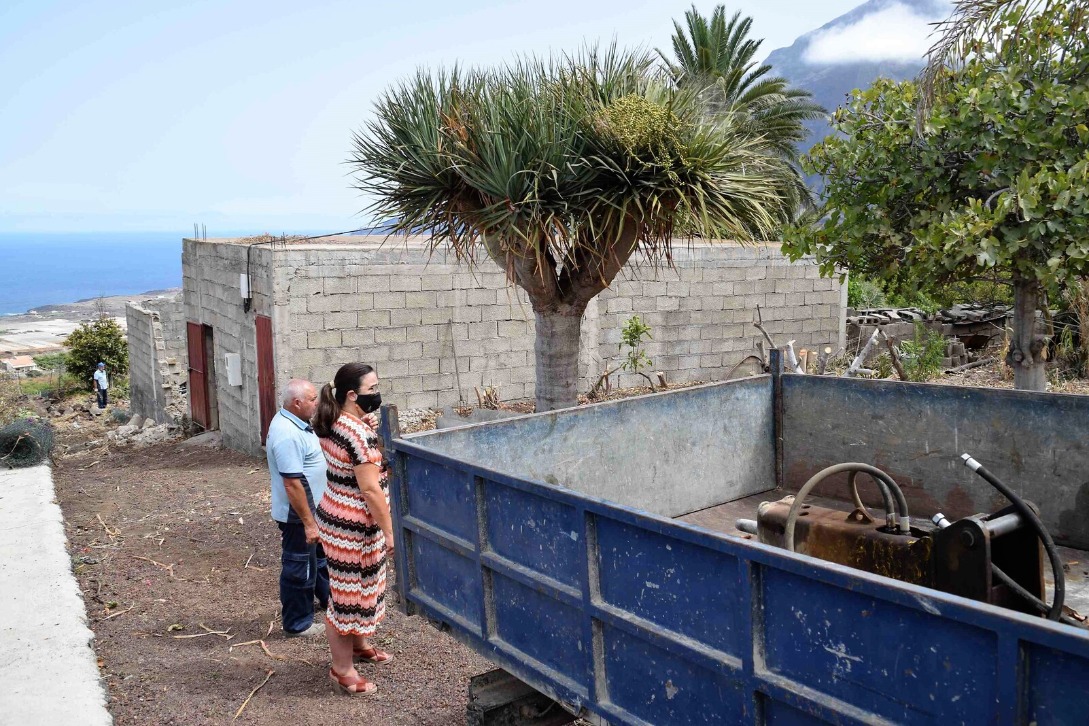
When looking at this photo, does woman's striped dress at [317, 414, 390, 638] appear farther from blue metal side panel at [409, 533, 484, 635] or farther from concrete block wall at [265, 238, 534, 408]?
concrete block wall at [265, 238, 534, 408]

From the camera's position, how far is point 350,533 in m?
4.46

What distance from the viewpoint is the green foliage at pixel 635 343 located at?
12414 millimetres

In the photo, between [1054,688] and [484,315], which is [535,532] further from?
[484,315]

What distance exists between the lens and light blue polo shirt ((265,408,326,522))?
5.01m

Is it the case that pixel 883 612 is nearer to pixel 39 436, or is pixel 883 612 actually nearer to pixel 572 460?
pixel 572 460

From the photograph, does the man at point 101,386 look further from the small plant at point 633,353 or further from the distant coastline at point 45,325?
the distant coastline at point 45,325

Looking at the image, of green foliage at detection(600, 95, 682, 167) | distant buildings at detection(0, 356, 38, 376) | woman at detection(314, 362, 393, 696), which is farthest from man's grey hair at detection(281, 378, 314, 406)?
distant buildings at detection(0, 356, 38, 376)

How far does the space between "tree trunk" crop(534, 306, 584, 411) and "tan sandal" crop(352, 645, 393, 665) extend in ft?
12.7

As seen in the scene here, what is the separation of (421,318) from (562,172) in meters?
3.70

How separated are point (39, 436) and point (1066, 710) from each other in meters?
10.5

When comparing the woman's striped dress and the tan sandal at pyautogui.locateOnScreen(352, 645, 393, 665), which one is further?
the tan sandal at pyautogui.locateOnScreen(352, 645, 393, 665)

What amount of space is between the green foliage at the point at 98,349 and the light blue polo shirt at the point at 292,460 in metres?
25.5

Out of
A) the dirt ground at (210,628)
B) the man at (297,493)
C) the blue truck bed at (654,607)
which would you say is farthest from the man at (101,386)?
the blue truck bed at (654,607)

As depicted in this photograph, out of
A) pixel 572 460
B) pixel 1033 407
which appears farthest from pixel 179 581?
pixel 1033 407
